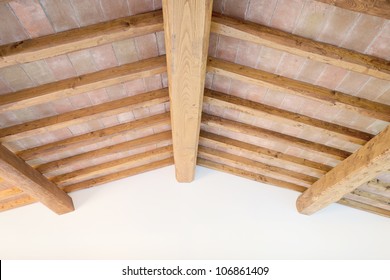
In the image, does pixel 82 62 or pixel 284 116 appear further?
pixel 284 116

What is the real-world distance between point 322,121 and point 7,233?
415 centimetres

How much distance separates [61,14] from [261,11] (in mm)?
1278

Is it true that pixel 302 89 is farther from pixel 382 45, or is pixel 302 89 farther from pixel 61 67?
pixel 61 67

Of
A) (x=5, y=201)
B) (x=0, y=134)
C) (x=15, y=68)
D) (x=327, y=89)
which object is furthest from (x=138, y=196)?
(x=327, y=89)

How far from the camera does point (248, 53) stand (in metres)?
2.39

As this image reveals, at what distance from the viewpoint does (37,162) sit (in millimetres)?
3467

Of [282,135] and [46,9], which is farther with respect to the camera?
[282,135]

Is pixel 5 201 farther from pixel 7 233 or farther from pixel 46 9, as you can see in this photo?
pixel 46 9

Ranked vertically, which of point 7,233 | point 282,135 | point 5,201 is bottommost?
point 7,233

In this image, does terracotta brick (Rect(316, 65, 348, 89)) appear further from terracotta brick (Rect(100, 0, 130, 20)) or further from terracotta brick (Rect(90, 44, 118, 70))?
terracotta brick (Rect(90, 44, 118, 70))

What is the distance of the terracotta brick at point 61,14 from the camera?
1.84m

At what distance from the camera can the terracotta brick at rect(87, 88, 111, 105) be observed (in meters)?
2.75

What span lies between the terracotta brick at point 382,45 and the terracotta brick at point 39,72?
2.28m

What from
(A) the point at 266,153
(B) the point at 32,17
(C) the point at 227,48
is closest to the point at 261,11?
(C) the point at 227,48
